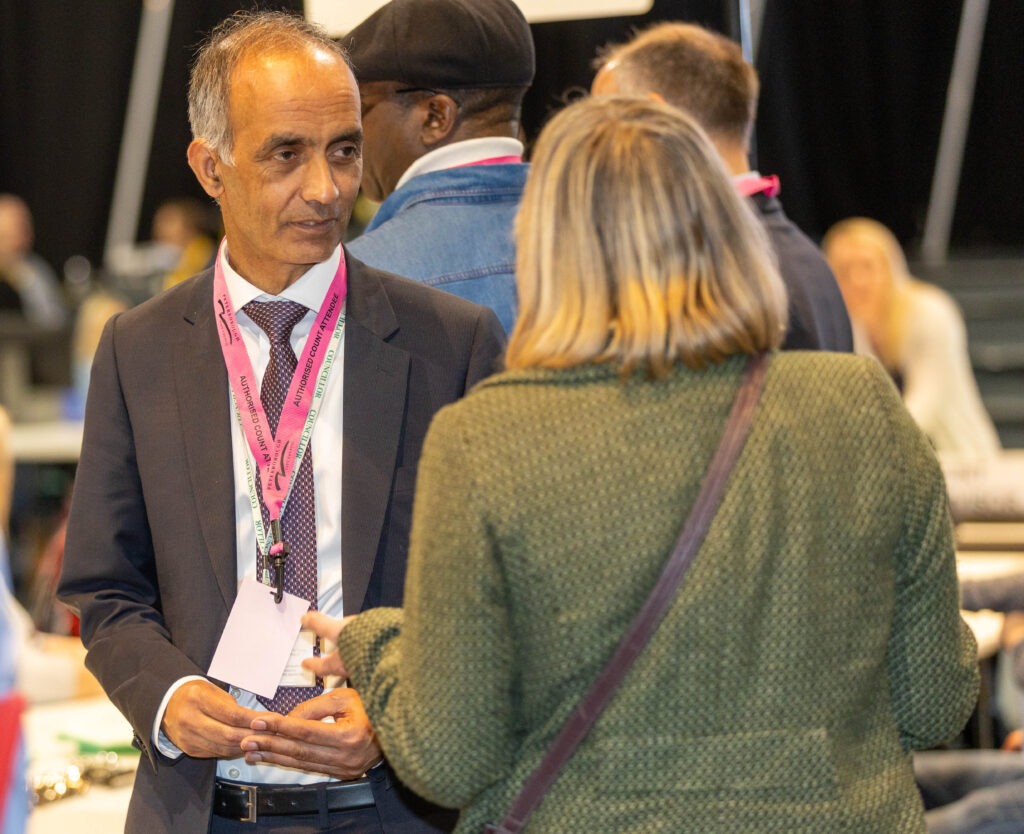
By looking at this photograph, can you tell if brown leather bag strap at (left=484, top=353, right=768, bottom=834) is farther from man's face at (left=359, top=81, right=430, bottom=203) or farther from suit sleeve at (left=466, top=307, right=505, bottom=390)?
man's face at (left=359, top=81, right=430, bottom=203)

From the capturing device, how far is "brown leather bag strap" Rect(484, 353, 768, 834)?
4.31ft

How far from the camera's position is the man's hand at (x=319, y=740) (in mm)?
1503

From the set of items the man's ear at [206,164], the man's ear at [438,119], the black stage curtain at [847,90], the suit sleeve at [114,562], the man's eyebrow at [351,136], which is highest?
the man's eyebrow at [351,136]

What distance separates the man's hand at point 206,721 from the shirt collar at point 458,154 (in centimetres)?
90

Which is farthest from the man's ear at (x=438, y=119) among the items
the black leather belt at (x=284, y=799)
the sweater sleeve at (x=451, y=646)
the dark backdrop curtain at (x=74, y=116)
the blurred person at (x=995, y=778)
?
the dark backdrop curtain at (x=74, y=116)

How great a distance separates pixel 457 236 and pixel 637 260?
2.44 feet

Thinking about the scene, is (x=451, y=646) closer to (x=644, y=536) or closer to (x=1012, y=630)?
(x=644, y=536)

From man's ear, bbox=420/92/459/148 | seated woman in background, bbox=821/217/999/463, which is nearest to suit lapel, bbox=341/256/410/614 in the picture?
man's ear, bbox=420/92/459/148

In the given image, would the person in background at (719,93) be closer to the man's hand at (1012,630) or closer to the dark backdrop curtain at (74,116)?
the man's hand at (1012,630)

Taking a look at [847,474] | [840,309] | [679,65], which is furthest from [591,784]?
[679,65]

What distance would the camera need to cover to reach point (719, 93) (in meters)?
2.71

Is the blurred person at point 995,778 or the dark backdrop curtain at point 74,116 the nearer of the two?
the blurred person at point 995,778

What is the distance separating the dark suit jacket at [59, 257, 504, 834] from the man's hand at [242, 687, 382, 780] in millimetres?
128

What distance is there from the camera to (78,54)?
10.9m
